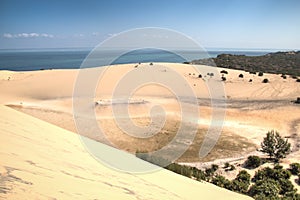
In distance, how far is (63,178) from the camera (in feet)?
15.2

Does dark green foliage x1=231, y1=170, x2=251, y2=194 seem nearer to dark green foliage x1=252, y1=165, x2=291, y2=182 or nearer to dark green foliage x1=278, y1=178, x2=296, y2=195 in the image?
dark green foliage x1=252, y1=165, x2=291, y2=182

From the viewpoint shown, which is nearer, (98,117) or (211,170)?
(211,170)

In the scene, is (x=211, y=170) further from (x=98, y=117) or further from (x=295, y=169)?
→ (x=98, y=117)

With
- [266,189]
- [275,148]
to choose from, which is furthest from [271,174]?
[275,148]

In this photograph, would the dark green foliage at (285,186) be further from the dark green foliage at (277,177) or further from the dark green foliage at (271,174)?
the dark green foliage at (271,174)

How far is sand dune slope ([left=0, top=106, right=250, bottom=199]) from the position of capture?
3.83 m

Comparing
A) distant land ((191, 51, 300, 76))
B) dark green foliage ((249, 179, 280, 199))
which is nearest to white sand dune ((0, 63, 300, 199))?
dark green foliage ((249, 179, 280, 199))

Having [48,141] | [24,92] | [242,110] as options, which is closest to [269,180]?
[48,141]

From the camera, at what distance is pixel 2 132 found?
20.9 ft

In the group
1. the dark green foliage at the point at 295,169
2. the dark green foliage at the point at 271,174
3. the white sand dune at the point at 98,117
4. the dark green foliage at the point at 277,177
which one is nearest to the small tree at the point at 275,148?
the white sand dune at the point at 98,117

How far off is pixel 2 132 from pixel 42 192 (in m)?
3.30

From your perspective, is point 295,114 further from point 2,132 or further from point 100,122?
point 2,132

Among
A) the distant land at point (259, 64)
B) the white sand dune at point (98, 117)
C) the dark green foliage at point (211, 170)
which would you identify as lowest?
the dark green foliage at point (211, 170)

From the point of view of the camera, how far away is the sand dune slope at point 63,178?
3829 mm
